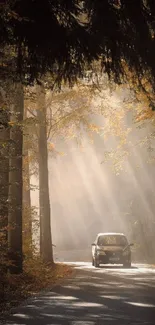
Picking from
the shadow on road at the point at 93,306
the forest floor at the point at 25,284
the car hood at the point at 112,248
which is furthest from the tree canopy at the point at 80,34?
the car hood at the point at 112,248

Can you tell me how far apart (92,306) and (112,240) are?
16641mm

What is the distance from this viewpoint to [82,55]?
8.07 meters

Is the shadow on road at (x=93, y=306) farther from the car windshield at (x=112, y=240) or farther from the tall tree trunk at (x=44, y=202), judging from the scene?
the car windshield at (x=112, y=240)

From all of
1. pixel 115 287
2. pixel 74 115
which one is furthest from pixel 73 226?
pixel 115 287

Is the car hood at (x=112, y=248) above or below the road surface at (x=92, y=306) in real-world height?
above

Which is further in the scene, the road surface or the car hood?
the car hood

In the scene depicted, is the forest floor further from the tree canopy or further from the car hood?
the car hood

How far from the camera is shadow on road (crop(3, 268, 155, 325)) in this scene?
8.82 meters

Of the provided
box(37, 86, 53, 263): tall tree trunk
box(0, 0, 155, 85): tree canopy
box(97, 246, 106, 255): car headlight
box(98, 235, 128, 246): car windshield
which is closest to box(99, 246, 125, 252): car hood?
box(97, 246, 106, 255): car headlight

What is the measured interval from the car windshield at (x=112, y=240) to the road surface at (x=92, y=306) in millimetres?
11365

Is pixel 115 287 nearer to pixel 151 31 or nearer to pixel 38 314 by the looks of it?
pixel 38 314

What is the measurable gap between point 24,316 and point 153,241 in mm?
31640

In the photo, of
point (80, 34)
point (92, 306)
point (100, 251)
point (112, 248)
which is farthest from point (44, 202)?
point (80, 34)

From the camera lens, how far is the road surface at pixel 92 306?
882 cm
